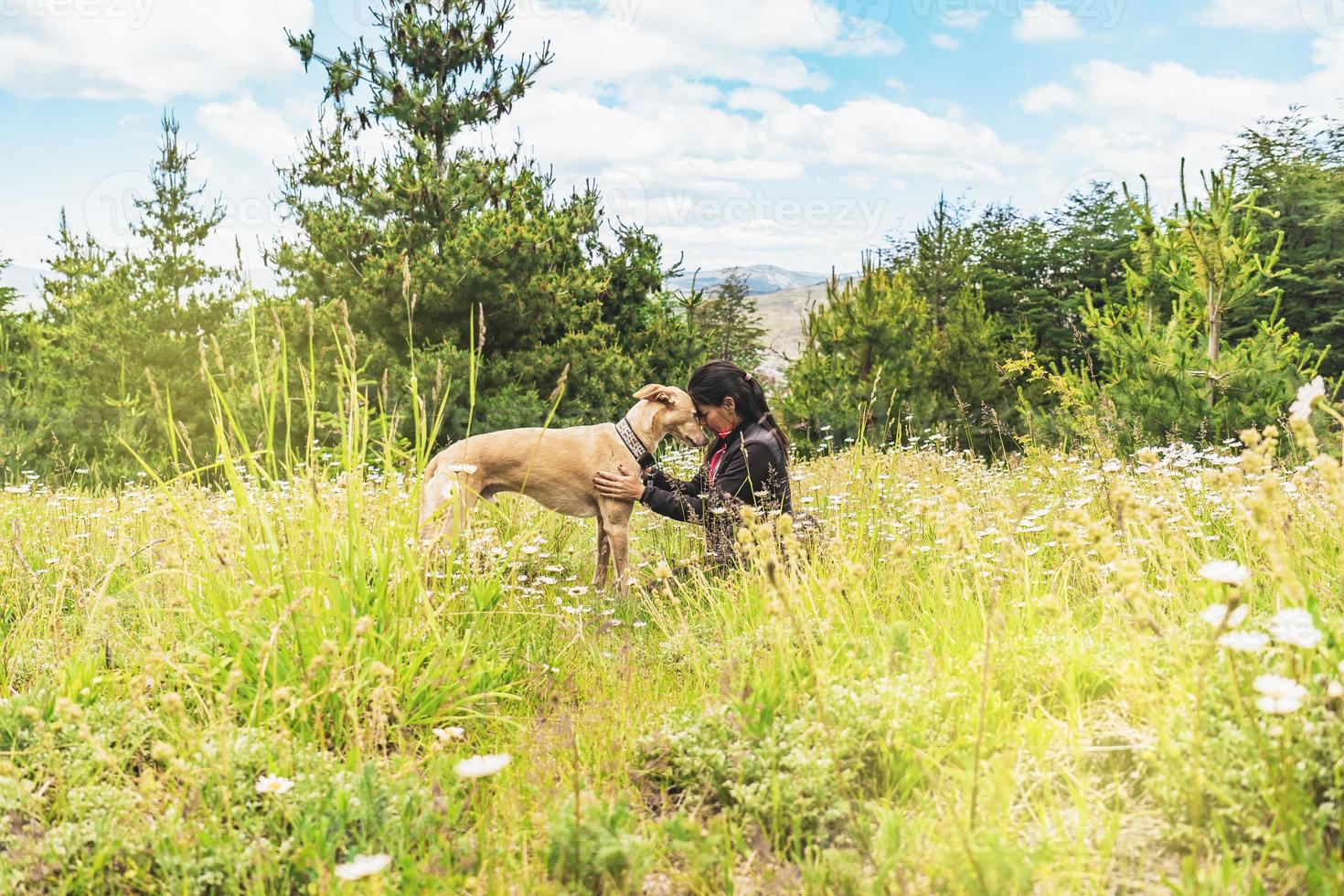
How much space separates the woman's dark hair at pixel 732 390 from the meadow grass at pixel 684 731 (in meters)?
1.74

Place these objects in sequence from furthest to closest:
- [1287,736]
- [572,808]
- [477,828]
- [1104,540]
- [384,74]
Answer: [384,74], [477,828], [572,808], [1104,540], [1287,736]

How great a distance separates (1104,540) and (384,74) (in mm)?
12176

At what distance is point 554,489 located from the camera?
5977 millimetres

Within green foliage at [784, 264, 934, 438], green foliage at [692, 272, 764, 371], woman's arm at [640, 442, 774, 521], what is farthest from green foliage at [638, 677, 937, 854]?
green foliage at [692, 272, 764, 371]

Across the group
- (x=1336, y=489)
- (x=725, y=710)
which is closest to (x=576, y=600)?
(x=725, y=710)

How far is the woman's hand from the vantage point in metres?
5.66

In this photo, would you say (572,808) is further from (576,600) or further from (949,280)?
(949,280)

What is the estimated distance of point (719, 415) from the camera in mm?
5785

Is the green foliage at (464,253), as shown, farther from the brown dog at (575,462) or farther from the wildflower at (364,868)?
the wildflower at (364,868)

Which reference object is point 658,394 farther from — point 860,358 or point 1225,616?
point 860,358

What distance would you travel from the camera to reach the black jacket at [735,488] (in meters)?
5.43

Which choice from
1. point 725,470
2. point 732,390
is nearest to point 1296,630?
point 725,470

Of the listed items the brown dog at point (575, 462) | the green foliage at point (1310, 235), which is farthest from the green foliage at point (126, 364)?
the green foliage at point (1310, 235)

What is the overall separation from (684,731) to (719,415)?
306 centimetres
